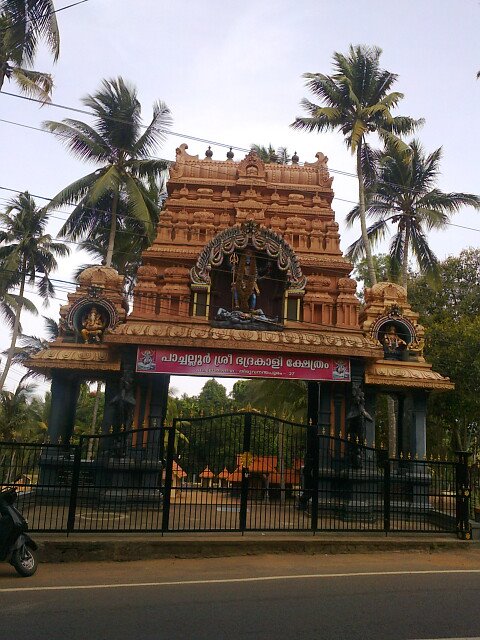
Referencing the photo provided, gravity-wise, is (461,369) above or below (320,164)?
below

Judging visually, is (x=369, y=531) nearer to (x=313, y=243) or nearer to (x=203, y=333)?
(x=203, y=333)

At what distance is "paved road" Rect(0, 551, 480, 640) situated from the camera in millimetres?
5121

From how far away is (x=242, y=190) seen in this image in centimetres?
1719

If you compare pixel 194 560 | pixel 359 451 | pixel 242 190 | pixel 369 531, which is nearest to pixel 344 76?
pixel 242 190

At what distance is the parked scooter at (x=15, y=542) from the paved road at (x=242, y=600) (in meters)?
0.21

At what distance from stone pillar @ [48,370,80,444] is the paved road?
5944 mm

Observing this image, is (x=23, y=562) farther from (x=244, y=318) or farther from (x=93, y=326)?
(x=244, y=318)

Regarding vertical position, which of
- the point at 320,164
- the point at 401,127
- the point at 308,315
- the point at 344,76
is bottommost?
the point at 308,315

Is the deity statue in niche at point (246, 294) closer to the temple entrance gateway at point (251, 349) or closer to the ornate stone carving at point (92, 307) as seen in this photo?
the temple entrance gateway at point (251, 349)

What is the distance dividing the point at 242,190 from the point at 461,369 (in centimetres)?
1019

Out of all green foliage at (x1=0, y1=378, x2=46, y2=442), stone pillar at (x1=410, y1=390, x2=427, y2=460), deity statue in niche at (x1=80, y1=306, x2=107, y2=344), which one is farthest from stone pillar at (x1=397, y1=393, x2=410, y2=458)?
green foliage at (x1=0, y1=378, x2=46, y2=442)

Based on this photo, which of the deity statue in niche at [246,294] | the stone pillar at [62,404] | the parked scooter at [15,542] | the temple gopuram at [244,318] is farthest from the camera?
the deity statue in niche at [246,294]

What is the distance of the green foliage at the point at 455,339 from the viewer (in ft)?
64.1

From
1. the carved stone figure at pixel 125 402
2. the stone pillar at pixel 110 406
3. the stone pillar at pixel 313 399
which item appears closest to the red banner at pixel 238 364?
the carved stone figure at pixel 125 402
